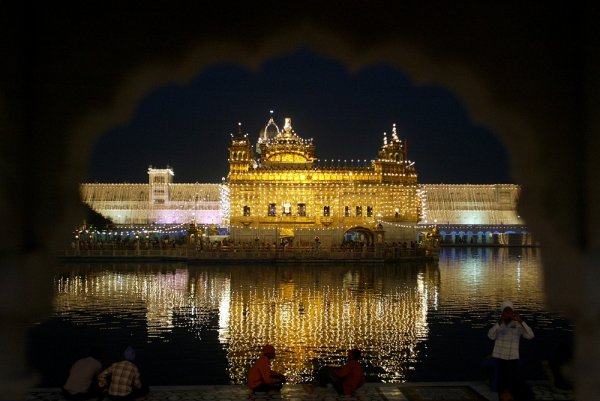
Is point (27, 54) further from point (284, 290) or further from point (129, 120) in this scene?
point (284, 290)

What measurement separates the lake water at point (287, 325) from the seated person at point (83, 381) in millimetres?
2096

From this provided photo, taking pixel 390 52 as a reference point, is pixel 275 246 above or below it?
below

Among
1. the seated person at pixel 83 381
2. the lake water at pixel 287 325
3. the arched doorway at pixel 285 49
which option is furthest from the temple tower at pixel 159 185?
the arched doorway at pixel 285 49

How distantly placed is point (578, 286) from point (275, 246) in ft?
117

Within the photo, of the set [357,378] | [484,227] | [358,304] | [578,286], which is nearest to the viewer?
[578,286]

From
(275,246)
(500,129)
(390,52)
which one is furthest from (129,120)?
(275,246)

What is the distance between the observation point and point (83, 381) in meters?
8.57

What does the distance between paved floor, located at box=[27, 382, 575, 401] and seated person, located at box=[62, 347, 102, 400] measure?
170 millimetres

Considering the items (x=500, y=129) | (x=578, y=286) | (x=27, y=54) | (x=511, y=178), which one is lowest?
(x=578, y=286)

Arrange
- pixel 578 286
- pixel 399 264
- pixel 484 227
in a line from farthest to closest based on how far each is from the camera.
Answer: pixel 484 227, pixel 399 264, pixel 578 286

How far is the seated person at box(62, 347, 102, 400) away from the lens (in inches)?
335

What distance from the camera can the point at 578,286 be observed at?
19.7 ft

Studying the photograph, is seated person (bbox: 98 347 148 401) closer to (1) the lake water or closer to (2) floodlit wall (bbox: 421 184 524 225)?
(1) the lake water

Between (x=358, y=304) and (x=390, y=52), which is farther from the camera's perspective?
(x=358, y=304)
